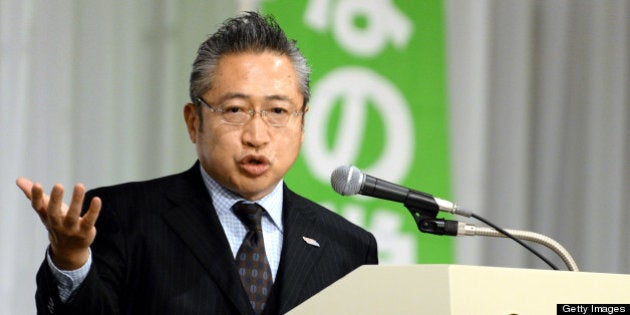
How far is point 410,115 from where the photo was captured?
4.27m

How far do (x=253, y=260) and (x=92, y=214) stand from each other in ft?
1.86

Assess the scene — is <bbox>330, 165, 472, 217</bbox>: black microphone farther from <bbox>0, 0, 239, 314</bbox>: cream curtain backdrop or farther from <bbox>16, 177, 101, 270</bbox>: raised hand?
<bbox>0, 0, 239, 314</bbox>: cream curtain backdrop

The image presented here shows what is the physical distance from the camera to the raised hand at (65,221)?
70.8 inches

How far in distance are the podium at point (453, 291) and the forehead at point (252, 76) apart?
747 mm

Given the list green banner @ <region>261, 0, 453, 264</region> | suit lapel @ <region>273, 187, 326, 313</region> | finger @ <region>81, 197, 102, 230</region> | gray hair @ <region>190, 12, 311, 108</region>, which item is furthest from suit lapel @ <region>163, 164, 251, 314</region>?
green banner @ <region>261, 0, 453, 264</region>

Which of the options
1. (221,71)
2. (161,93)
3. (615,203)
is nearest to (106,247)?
(221,71)

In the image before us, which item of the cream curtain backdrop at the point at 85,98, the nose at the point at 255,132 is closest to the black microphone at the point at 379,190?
the nose at the point at 255,132

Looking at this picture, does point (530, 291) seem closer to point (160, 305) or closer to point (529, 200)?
point (160, 305)

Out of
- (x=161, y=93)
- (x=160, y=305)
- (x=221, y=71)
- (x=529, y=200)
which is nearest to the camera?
(x=160, y=305)

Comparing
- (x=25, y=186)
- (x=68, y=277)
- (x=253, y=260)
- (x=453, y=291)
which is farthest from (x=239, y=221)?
(x=453, y=291)

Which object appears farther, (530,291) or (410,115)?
(410,115)

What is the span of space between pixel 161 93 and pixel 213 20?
35 centimetres

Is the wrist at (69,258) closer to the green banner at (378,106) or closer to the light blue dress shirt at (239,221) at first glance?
the light blue dress shirt at (239,221)

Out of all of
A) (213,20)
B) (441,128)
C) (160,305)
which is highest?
(213,20)
